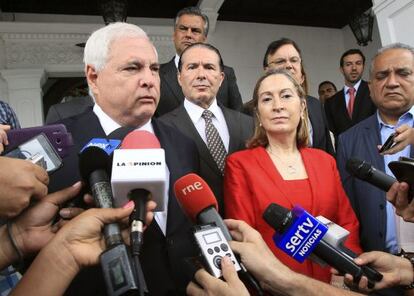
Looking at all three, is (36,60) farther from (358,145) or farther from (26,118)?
(358,145)

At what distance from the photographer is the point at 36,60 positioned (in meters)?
6.18

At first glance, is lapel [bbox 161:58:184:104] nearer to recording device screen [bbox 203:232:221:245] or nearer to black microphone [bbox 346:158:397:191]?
black microphone [bbox 346:158:397:191]

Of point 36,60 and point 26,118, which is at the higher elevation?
point 36,60

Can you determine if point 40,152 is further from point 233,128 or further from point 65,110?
point 65,110

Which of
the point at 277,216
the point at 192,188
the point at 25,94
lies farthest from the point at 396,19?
the point at 25,94

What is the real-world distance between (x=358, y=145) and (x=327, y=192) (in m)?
0.58

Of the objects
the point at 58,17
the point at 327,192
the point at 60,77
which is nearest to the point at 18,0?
the point at 58,17

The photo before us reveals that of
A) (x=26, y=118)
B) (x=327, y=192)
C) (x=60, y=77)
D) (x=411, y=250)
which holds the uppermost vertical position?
(x=60, y=77)

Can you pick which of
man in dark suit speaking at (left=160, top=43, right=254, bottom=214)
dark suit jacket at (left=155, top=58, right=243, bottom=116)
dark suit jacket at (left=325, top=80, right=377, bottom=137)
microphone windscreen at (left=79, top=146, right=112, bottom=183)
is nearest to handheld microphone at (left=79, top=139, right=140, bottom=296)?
microphone windscreen at (left=79, top=146, right=112, bottom=183)

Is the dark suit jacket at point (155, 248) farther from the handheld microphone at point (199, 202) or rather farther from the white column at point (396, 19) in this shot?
the white column at point (396, 19)

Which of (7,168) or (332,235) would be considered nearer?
(7,168)

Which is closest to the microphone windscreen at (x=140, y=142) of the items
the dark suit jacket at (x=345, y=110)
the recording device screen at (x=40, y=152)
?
the recording device screen at (x=40, y=152)

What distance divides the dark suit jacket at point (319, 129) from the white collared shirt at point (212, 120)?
0.59 meters

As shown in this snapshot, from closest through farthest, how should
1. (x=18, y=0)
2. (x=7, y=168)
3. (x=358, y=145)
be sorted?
1. (x=7, y=168)
2. (x=358, y=145)
3. (x=18, y=0)
